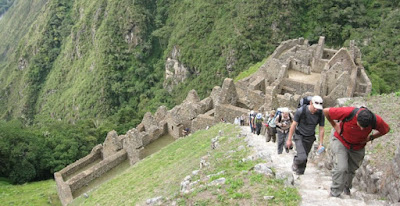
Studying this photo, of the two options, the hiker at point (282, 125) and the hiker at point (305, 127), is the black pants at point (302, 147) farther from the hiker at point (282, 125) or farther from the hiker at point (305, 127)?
the hiker at point (282, 125)

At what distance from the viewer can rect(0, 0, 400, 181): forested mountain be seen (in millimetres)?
48497

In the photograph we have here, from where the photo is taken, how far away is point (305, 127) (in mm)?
8844

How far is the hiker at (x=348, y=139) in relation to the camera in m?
7.18

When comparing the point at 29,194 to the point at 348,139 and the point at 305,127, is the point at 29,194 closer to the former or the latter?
the point at 305,127

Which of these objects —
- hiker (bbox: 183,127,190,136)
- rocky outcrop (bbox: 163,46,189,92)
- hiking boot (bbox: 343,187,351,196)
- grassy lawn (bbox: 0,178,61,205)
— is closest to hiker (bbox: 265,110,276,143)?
hiking boot (bbox: 343,187,351,196)

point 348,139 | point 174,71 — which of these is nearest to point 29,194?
point 348,139

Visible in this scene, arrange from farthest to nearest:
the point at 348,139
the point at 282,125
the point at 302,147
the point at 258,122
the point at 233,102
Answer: the point at 233,102
the point at 258,122
the point at 282,125
the point at 302,147
the point at 348,139

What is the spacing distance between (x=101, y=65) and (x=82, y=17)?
3323 centimetres

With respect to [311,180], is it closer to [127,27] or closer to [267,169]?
[267,169]

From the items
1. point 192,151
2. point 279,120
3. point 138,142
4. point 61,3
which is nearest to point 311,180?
point 279,120

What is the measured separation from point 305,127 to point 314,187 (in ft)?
4.92

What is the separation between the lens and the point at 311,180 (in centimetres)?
898

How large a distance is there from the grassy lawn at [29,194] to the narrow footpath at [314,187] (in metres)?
16.3

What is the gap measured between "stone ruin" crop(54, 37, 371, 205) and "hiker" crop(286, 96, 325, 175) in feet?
35.7
